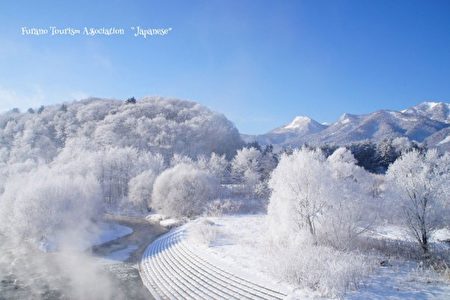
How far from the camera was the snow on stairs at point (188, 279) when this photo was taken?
18428 mm

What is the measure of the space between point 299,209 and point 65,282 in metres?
17.2

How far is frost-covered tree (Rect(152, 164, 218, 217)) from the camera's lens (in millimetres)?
49000

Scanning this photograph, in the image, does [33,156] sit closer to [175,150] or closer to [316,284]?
[175,150]

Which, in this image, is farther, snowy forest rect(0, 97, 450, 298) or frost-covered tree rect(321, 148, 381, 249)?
frost-covered tree rect(321, 148, 381, 249)

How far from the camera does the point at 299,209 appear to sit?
2481 centimetres

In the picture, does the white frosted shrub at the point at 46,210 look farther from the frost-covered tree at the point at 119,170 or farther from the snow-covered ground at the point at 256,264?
the frost-covered tree at the point at 119,170

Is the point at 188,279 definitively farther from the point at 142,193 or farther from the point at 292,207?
the point at 142,193

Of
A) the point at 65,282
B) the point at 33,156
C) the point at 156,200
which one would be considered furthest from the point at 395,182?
the point at 33,156

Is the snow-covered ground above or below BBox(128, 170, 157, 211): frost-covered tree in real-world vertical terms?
below

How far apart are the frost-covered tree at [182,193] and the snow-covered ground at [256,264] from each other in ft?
40.0

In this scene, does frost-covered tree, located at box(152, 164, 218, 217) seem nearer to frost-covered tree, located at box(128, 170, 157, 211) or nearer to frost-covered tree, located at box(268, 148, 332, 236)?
frost-covered tree, located at box(128, 170, 157, 211)

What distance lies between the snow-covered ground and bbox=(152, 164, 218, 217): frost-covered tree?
12207mm

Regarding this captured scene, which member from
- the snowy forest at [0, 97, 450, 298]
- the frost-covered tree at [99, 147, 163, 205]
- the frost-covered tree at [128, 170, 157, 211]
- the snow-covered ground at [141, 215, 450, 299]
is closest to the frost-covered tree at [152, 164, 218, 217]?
the snowy forest at [0, 97, 450, 298]

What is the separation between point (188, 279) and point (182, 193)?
2769 cm
